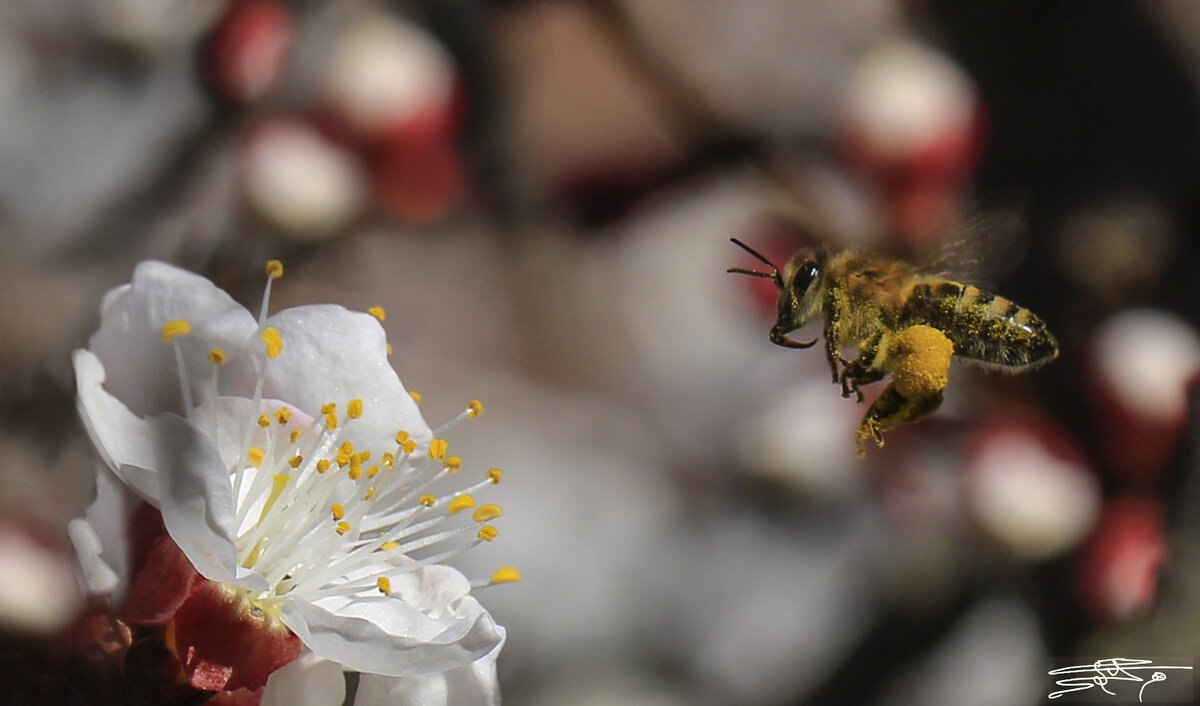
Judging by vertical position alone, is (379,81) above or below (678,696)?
above

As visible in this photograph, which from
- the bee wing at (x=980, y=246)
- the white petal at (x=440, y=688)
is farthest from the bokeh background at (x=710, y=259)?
the white petal at (x=440, y=688)

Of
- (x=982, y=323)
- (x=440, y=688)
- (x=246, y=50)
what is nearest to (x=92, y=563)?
(x=440, y=688)

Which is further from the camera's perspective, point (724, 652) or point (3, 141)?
point (724, 652)

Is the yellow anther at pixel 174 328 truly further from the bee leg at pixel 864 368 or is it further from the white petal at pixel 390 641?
the bee leg at pixel 864 368

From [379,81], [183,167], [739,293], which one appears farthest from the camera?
[739,293]

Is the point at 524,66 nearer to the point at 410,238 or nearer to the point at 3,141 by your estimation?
the point at 410,238

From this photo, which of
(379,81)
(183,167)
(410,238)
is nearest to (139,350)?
(183,167)

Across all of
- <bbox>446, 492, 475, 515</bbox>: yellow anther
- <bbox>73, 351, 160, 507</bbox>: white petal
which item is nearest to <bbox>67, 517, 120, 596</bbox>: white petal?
<bbox>73, 351, 160, 507</bbox>: white petal

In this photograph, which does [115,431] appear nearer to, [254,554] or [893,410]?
[254,554]

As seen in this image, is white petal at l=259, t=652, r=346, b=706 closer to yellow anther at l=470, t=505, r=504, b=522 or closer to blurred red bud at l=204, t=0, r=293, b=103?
yellow anther at l=470, t=505, r=504, b=522
